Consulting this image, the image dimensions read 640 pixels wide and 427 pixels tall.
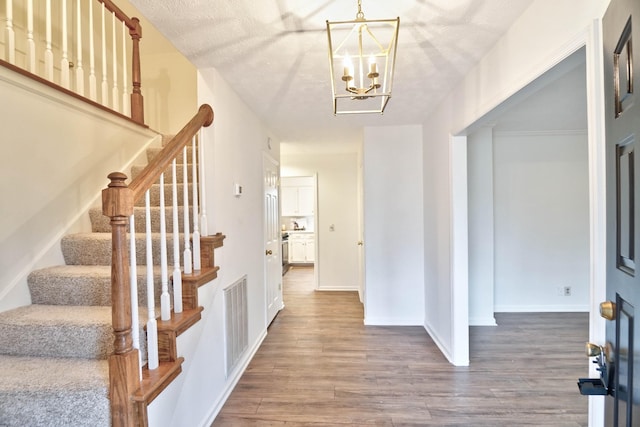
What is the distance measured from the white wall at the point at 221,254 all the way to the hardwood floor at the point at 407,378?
1.00 feet

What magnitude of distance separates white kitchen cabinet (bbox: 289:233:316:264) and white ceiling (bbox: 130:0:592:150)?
5478 millimetres

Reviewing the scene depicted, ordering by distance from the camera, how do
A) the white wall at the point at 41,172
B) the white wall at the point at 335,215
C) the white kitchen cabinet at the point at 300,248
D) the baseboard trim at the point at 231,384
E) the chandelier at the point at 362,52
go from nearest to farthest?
the chandelier at the point at 362,52
the white wall at the point at 41,172
the baseboard trim at the point at 231,384
the white wall at the point at 335,215
the white kitchen cabinet at the point at 300,248

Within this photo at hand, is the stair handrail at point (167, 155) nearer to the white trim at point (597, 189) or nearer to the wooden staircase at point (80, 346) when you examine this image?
the wooden staircase at point (80, 346)

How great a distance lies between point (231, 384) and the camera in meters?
2.33

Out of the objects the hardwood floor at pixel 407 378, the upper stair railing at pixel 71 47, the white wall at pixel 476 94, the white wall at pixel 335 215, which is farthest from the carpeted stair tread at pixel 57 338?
the white wall at pixel 335 215

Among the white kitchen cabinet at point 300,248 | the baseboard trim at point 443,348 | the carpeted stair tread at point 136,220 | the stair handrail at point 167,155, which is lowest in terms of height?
the baseboard trim at point 443,348

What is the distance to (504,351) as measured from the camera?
2.92 m

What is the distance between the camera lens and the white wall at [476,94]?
125cm

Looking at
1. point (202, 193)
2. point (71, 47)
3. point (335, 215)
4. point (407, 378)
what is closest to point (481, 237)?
point (407, 378)

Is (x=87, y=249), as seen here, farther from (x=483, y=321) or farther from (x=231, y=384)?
(x=483, y=321)

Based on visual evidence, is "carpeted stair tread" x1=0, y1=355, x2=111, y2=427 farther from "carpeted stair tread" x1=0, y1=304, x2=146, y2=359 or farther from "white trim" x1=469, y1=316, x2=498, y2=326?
"white trim" x1=469, y1=316, x2=498, y2=326

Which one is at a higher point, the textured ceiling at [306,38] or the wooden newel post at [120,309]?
the textured ceiling at [306,38]

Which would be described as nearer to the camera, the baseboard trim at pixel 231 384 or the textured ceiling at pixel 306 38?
the textured ceiling at pixel 306 38

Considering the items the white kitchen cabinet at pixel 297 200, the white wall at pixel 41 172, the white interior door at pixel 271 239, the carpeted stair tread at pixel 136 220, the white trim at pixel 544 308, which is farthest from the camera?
the white kitchen cabinet at pixel 297 200
